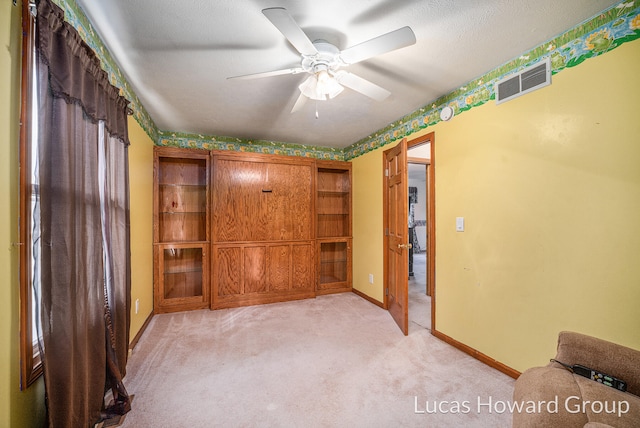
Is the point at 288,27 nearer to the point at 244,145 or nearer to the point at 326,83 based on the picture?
the point at 326,83

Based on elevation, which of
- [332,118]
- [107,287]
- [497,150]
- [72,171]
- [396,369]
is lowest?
[396,369]

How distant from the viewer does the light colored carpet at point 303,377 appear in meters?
1.60

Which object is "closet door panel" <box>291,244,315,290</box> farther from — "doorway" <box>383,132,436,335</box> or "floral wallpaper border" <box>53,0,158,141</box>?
"floral wallpaper border" <box>53,0,158,141</box>

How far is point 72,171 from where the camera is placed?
1190 mm

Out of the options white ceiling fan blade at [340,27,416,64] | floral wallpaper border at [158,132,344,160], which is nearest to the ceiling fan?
white ceiling fan blade at [340,27,416,64]

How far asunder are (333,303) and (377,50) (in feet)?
10.1

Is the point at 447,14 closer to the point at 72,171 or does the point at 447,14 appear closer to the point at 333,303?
the point at 72,171

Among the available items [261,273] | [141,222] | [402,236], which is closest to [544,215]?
[402,236]

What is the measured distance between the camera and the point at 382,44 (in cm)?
143

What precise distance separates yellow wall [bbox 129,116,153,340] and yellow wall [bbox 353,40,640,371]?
2997mm

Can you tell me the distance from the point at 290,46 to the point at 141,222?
90.2 inches

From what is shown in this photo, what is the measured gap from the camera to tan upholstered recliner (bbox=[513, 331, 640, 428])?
0.95 metres

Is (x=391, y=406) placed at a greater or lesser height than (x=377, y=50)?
lesser

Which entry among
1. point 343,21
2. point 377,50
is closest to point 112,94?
point 343,21
